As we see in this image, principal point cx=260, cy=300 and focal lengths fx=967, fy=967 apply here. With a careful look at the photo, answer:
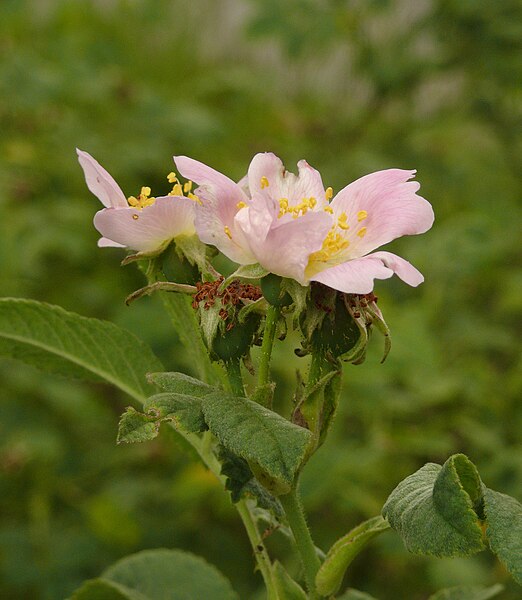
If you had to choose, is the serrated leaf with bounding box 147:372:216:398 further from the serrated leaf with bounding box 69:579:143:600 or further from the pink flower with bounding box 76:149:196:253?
the serrated leaf with bounding box 69:579:143:600

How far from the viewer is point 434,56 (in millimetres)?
3299

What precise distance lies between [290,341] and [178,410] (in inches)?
56.9

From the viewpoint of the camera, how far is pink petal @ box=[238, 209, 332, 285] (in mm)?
817

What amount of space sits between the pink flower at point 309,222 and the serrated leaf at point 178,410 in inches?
5.3

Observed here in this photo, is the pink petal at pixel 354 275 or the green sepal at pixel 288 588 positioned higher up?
the pink petal at pixel 354 275

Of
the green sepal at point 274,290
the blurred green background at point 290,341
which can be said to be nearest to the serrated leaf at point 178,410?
the green sepal at point 274,290

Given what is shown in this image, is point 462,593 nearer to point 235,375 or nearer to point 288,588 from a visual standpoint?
point 288,588

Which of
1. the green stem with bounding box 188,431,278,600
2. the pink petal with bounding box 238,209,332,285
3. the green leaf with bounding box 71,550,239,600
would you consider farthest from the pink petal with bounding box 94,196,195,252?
the green leaf with bounding box 71,550,239,600

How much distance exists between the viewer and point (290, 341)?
2.25 meters

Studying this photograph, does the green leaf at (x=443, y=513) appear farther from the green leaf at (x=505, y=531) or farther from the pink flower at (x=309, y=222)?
the pink flower at (x=309, y=222)

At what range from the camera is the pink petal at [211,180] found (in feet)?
2.91

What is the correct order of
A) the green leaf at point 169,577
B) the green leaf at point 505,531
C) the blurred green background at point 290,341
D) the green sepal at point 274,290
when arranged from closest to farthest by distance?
the green leaf at point 505,531
the green sepal at point 274,290
the green leaf at point 169,577
the blurred green background at point 290,341

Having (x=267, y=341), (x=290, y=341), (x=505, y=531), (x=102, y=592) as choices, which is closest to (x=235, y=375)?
(x=267, y=341)

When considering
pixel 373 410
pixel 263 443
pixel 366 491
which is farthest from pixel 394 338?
pixel 263 443
